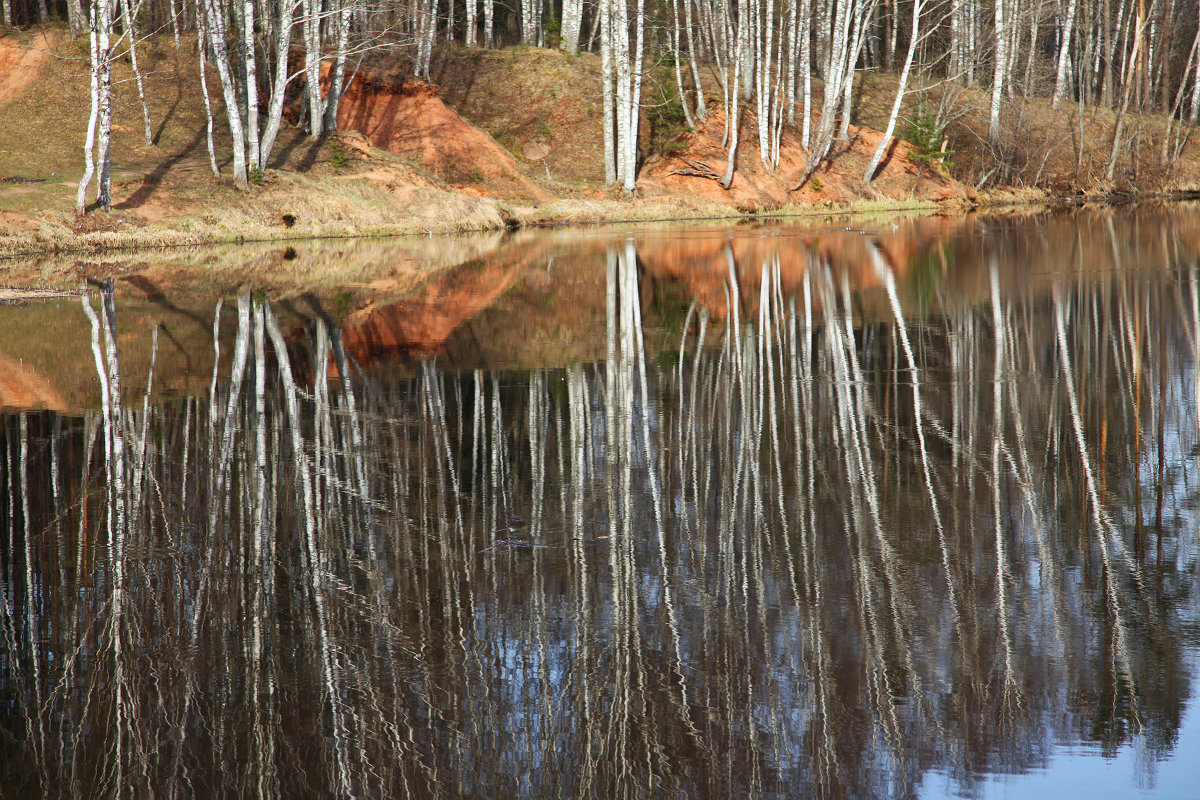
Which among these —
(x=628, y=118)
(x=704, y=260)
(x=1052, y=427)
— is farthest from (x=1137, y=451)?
(x=628, y=118)

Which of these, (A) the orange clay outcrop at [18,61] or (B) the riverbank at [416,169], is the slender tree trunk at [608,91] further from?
(A) the orange clay outcrop at [18,61]

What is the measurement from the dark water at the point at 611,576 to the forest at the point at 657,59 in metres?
21.2

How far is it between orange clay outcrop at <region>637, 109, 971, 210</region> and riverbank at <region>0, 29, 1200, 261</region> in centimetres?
9

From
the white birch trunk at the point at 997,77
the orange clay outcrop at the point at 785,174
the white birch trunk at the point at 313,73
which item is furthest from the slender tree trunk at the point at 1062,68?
the white birch trunk at the point at 313,73

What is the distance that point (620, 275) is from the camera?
18.1 metres

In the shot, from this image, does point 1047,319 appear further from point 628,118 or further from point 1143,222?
point 628,118

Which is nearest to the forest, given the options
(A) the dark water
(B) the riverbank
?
(B) the riverbank

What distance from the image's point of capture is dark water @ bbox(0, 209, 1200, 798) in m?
3.33

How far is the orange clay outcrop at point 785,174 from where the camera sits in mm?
39969

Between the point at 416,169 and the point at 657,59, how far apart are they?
1531cm

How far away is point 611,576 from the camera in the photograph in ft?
15.4

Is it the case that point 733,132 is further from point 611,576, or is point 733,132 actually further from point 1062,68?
point 611,576

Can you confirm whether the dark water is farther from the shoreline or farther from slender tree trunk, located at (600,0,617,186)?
slender tree trunk, located at (600,0,617,186)

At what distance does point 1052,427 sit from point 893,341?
3.89 metres
